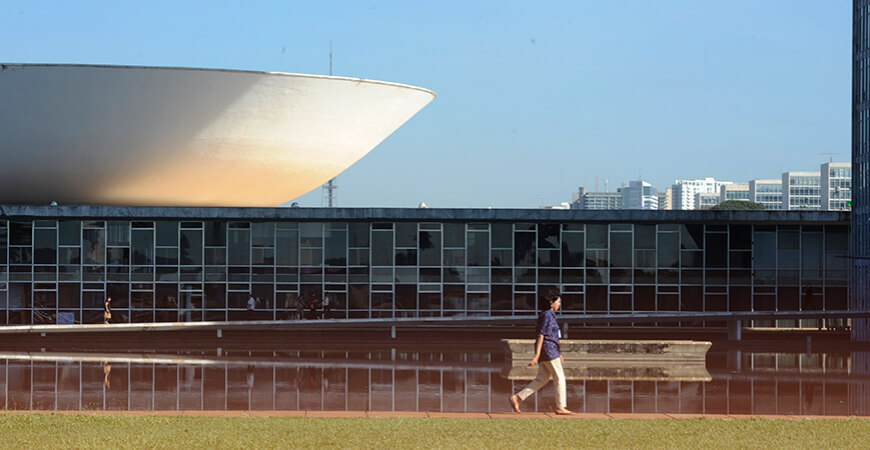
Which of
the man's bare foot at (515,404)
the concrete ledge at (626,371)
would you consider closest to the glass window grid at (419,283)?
the concrete ledge at (626,371)

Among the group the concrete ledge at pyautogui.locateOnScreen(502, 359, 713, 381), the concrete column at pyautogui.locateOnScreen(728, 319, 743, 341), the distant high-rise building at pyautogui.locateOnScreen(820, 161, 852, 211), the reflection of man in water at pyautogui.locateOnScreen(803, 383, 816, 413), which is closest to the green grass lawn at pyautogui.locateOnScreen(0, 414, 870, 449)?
the reflection of man in water at pyautogui.locateOnScreen(803, 383, 816, 413)

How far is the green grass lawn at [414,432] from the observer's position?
10602 millimetres

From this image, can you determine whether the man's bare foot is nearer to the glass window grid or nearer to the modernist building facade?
the modernist building facade

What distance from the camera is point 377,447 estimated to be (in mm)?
10422

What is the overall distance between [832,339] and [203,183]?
60.5ft

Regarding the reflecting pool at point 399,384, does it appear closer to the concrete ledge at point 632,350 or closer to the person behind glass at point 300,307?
the concrete ledge at point 632,350

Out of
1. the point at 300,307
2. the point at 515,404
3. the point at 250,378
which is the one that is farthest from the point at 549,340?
the point at 300,307

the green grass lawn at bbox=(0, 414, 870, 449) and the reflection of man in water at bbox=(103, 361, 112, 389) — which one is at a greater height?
the green grass lawn at bbox=(0, 414, 870, 449)

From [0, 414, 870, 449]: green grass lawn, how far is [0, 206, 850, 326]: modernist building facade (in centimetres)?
1982

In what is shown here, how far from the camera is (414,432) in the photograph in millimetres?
11336

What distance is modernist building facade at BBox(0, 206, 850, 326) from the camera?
3203 centimetres

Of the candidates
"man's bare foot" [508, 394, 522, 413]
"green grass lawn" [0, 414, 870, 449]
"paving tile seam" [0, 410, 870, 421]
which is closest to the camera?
"green grass lawn" [0, 414, 870, 449]

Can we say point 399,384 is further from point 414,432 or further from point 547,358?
point 414,432

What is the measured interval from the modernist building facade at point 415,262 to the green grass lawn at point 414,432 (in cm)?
1982
